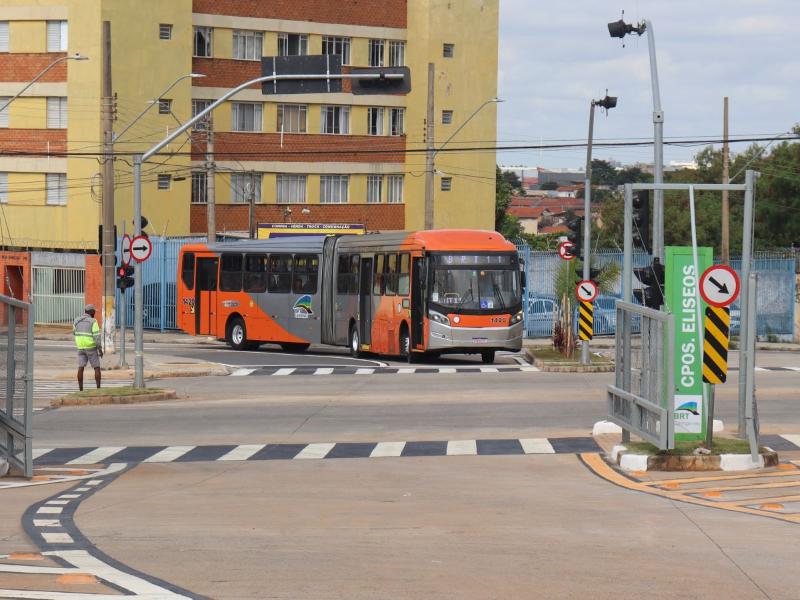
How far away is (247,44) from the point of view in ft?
222

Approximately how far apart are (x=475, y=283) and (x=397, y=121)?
33.8 m

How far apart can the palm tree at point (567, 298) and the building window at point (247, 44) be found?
28.7 m

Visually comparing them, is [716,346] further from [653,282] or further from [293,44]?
[293,44]

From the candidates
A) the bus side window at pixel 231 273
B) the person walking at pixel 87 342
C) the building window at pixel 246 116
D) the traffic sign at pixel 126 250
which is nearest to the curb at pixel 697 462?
the person walking at pixel 87 342

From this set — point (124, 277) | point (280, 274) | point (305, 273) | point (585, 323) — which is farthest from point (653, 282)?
point (280, 274)

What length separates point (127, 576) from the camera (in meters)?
10.0

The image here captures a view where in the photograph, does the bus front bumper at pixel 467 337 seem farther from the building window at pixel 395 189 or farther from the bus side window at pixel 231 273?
the building window at pixel 395 189

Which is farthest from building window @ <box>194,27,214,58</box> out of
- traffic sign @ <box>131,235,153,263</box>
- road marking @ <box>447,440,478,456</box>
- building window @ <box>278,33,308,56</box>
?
road marking @ <box>447,440,478,456</box>

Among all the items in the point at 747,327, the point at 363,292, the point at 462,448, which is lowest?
the point at 462,448

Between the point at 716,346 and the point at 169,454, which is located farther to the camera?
the point at 169,454

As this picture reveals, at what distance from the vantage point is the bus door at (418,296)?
37562 millimetres

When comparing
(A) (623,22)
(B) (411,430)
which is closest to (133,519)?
(B) (411,430)

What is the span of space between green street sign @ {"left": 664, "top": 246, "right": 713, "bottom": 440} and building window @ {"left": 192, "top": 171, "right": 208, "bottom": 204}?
50233mm

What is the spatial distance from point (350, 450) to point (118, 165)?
4427cm
